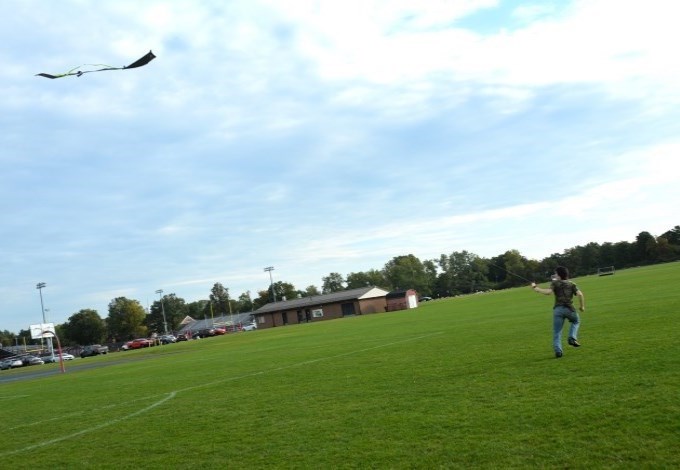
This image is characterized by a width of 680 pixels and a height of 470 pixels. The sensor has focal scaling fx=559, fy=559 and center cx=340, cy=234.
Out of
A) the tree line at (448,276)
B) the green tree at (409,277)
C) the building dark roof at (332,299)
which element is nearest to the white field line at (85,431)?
the building dark roof at (332,299)

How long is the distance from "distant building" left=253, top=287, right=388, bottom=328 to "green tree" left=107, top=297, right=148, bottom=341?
4733 cm

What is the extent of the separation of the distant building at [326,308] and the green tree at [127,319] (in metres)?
47.3

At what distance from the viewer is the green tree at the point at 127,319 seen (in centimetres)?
14250

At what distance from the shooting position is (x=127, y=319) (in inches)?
5610

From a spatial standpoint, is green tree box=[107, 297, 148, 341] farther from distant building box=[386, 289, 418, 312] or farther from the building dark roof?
distant building box=[386, 289, 418, 312]

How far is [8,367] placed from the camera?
74.0 m

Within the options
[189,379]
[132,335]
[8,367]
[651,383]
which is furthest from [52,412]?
[132,335]

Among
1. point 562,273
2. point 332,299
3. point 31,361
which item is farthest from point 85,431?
point 332,299

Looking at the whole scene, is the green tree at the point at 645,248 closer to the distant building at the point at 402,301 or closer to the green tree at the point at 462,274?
the green tree at the point at 462,274

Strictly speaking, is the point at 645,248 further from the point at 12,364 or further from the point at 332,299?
the point at 12,364

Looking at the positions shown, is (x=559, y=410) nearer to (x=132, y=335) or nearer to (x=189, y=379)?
(x=189, y=379)

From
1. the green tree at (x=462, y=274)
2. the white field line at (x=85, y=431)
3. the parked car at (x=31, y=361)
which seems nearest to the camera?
the white field line at (x=85, y=431)

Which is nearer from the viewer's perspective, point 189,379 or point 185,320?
point 189,379

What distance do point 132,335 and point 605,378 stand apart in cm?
14994
